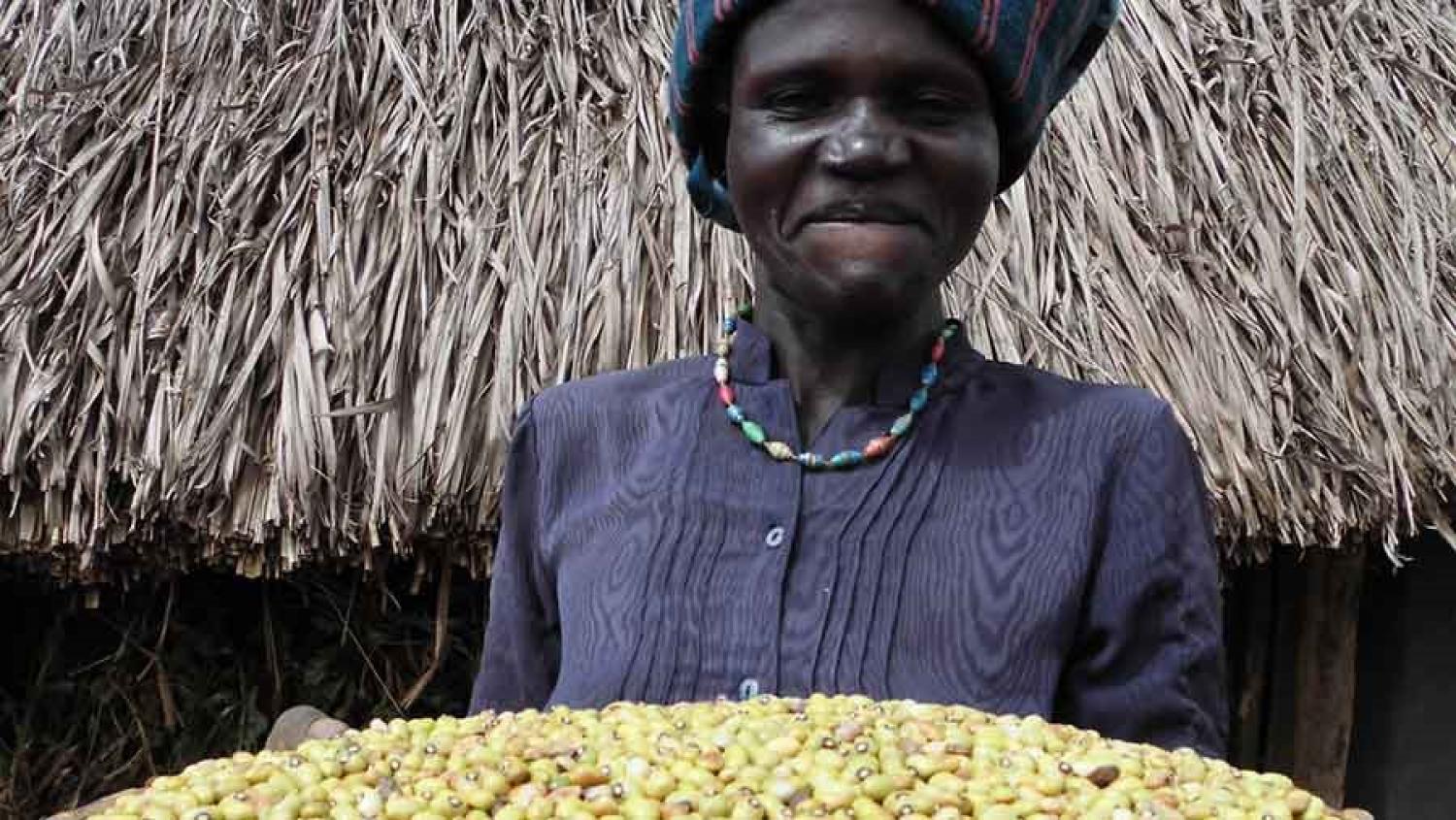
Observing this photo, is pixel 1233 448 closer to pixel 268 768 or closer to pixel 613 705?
pixel 613 705

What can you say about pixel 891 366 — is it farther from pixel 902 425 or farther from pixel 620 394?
pixel 620 394

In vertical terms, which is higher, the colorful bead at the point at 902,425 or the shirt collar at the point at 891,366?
the shirt collar at the point at 891,366

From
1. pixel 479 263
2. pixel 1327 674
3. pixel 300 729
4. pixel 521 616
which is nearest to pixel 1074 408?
pixel 521 616

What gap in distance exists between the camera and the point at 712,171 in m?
1.38

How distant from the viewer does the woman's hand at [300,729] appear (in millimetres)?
1170

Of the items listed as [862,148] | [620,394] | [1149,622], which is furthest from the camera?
[620,394]

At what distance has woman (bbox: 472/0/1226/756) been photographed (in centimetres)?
116

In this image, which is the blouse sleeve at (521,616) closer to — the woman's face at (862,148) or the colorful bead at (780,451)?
the colorful bead at (780,451)

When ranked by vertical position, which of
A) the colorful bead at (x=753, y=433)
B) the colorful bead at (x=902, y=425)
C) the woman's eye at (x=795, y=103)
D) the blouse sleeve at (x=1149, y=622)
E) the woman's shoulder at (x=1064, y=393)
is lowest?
the blouse sleeve at (x=1149, y=622)

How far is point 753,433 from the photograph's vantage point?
1307mm

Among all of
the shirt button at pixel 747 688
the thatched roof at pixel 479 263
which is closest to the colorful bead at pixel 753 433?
the shirt button at pixel 747 688

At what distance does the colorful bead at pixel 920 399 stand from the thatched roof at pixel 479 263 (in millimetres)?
1174

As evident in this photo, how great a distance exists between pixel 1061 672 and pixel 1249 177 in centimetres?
172

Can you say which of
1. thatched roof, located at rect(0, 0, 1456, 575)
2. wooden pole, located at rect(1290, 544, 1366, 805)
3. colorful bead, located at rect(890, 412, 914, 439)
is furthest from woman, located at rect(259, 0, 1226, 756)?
wooden pole, located at rect(1290, 544, 1366, 805)
